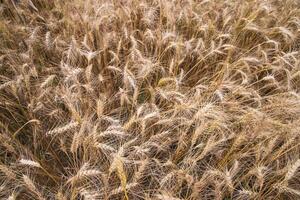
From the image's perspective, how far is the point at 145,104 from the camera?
201cm

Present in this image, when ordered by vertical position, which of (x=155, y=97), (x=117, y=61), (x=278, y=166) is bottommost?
(x=278, y=166)

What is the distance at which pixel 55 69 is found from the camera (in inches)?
92.2

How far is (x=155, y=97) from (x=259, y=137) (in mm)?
645

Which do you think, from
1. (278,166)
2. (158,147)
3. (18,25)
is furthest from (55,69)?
(278,166)

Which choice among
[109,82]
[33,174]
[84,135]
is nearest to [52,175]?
[33,174]

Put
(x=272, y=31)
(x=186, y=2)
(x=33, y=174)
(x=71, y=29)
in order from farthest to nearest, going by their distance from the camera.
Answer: (x=186, y=2)
(x=272, y=31)
(x=71, y=29)
(x=33, y=174)

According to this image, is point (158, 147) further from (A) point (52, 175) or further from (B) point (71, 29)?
(B) point (71, 29)

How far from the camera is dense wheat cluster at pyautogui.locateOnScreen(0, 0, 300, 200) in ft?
5.67

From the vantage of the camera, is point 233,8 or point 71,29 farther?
point 233,8

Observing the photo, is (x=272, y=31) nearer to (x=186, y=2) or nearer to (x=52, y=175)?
(x=186, y=2)

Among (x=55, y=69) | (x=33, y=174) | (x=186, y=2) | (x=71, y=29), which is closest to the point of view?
(x=33, y=174)

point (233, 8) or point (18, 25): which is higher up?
point (18, 25)

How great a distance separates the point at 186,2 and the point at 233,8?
393mm

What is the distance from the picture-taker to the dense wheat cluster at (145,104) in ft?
5.67
